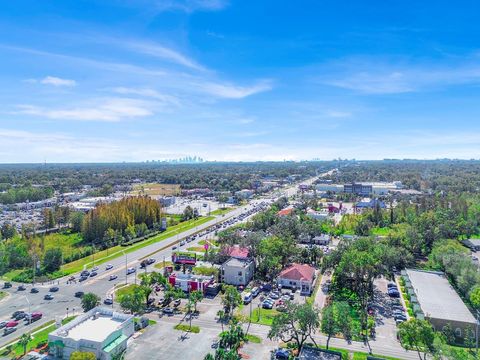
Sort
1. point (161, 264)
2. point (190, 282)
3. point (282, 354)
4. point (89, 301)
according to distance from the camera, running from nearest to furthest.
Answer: point (282, 354) < point (89, 301) < point (190, 282) < point (161, 264)

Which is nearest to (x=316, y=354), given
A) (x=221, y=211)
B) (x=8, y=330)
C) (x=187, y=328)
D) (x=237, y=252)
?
(x=187, y=328)

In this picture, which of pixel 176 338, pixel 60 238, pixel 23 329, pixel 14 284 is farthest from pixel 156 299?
pixel 60 238

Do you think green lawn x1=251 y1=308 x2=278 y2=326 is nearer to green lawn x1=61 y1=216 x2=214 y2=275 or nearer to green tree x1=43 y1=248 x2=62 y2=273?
green lawn x1=61 y1=216 x2=214 y2=275

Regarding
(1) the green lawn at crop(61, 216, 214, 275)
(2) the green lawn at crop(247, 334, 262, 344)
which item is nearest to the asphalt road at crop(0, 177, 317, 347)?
(1) the green lawn at crop(61, 216, 214, 275)

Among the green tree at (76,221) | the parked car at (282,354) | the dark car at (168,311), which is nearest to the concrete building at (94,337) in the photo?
the dark car at (168,311)

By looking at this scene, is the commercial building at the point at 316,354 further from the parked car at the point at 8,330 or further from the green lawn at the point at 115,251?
the green lawn at the point at 115,251

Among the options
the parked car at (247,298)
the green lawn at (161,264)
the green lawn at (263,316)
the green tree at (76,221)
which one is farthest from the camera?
the green tree at (76,221)

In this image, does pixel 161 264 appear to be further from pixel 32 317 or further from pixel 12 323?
pixel 12 323
